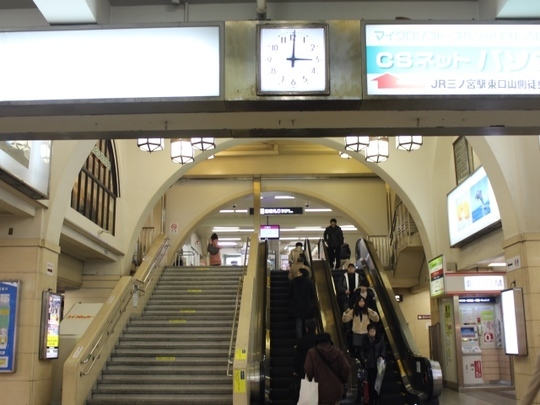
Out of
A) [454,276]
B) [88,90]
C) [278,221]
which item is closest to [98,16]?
[88,90]

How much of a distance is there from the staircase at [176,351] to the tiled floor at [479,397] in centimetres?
402

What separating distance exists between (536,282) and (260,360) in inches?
169

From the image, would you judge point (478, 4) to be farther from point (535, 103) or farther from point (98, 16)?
point (98, 16)

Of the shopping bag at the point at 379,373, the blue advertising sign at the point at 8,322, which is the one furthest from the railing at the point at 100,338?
the shopping bag at the point at 379,373

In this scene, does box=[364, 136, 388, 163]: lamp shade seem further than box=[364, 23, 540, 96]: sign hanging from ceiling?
Yes

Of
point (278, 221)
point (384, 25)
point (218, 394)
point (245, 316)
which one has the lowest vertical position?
point (218, 394)

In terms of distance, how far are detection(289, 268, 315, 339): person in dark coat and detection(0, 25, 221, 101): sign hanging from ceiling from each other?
7.00 meters

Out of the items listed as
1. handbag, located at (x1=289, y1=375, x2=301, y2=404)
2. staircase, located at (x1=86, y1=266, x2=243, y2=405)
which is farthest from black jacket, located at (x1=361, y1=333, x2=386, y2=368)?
staircase, located at (x1=86, y1=266, x2=243, y2=405)

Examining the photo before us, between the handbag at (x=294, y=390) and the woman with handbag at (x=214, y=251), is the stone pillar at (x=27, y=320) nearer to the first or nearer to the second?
the handbag at (x=294, y=390)

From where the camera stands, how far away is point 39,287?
32.0 feet

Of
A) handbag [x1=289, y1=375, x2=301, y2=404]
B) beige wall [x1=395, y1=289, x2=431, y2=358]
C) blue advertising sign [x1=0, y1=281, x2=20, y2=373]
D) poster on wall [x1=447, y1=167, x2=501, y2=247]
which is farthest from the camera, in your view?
beige wall [x1=395, y1=289, x2=431, y2=358]

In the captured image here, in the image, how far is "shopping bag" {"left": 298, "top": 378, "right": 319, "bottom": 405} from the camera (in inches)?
267

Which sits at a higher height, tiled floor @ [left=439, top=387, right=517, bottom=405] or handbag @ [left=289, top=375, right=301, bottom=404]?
handbag @ [left=289, top=375, right=301, bottom=404]

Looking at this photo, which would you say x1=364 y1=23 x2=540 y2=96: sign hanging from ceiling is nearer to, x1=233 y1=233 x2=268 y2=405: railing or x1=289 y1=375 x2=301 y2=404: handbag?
x1=233 y1=233 x2=268 y2=405: railing
